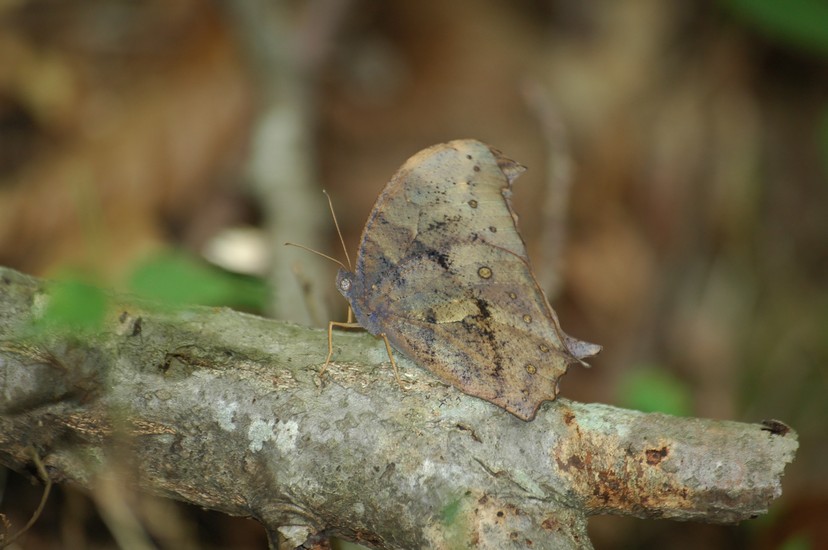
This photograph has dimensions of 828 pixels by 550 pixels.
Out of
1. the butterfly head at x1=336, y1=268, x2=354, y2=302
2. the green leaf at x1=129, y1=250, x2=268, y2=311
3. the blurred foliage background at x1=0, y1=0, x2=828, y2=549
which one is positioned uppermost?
the blurred foliage background at x1=0, y1=0, x2=828, y2=549

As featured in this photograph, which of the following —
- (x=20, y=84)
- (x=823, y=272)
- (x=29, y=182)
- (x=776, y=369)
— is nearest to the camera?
(x=29, y=182)

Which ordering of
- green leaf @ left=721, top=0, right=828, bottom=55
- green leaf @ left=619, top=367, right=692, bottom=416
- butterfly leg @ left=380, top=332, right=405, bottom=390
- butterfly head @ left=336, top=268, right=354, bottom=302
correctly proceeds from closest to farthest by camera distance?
1. butterfly leg @ left=380, top=332, right=405, bottom=390
2. butterfly head @ left=336, top=268, right=354, bottom=302
3. green leaf @ left=619, top=367, right=692, bottom=416
4. green leaf @ left=721, top=0, right=828, bottom=55

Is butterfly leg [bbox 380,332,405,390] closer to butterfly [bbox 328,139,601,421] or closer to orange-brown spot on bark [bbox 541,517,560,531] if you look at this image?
butterfly [bbox 328,139,601,421]

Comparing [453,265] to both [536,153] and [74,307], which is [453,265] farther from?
[536,153]

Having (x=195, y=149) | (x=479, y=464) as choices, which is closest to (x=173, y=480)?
(x=479, y=464)

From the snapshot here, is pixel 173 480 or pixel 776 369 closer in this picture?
pixel 173 480

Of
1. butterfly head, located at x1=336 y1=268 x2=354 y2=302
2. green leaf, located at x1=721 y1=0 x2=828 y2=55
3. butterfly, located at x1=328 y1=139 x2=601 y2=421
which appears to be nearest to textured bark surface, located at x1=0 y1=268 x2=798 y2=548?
butterfly, located at x1=328 y1=139 x2=601 y2=421

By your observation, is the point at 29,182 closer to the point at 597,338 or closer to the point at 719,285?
the point at 597,338
